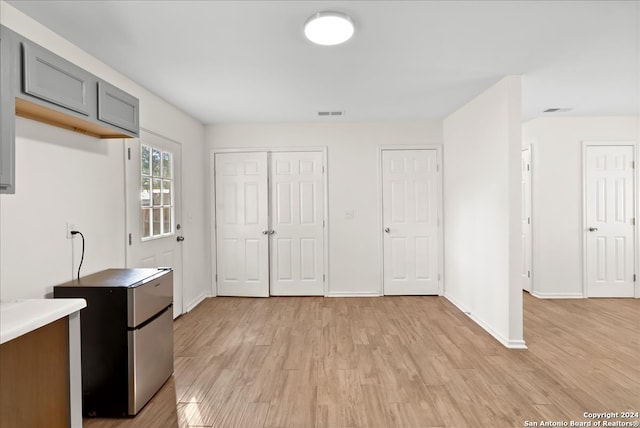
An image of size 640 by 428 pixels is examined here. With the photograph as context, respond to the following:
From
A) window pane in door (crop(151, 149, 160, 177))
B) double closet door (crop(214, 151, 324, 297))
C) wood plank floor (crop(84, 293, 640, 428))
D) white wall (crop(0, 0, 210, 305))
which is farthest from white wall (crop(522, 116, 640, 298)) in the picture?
white wall (crop(0, 0, 210, 305))

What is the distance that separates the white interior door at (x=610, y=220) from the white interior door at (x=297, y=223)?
3702 mm

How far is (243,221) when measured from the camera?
4867 mm

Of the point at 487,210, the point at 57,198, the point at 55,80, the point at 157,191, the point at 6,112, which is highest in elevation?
the point at 55,80

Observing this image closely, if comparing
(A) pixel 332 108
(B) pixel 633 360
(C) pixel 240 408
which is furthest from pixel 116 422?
(B) pixel 633 360

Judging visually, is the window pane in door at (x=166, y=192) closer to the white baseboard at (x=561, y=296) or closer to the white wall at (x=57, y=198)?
the white wall at (x=57, y=198)

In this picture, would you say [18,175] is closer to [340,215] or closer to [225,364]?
[225,364]

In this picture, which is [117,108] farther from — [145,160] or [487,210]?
[487,210]

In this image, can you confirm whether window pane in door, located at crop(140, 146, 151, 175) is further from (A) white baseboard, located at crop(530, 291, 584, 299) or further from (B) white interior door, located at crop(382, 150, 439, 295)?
(A) white baseboard, located at crop(530, 291, 584, 299)

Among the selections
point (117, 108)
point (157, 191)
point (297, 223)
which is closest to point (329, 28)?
point (117, 108)

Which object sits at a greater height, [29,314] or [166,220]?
[166,220]

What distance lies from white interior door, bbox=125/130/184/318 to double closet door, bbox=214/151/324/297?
87 cm

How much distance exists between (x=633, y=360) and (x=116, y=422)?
390cm

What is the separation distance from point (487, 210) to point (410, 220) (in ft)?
4.70

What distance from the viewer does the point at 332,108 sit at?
4121 mm
